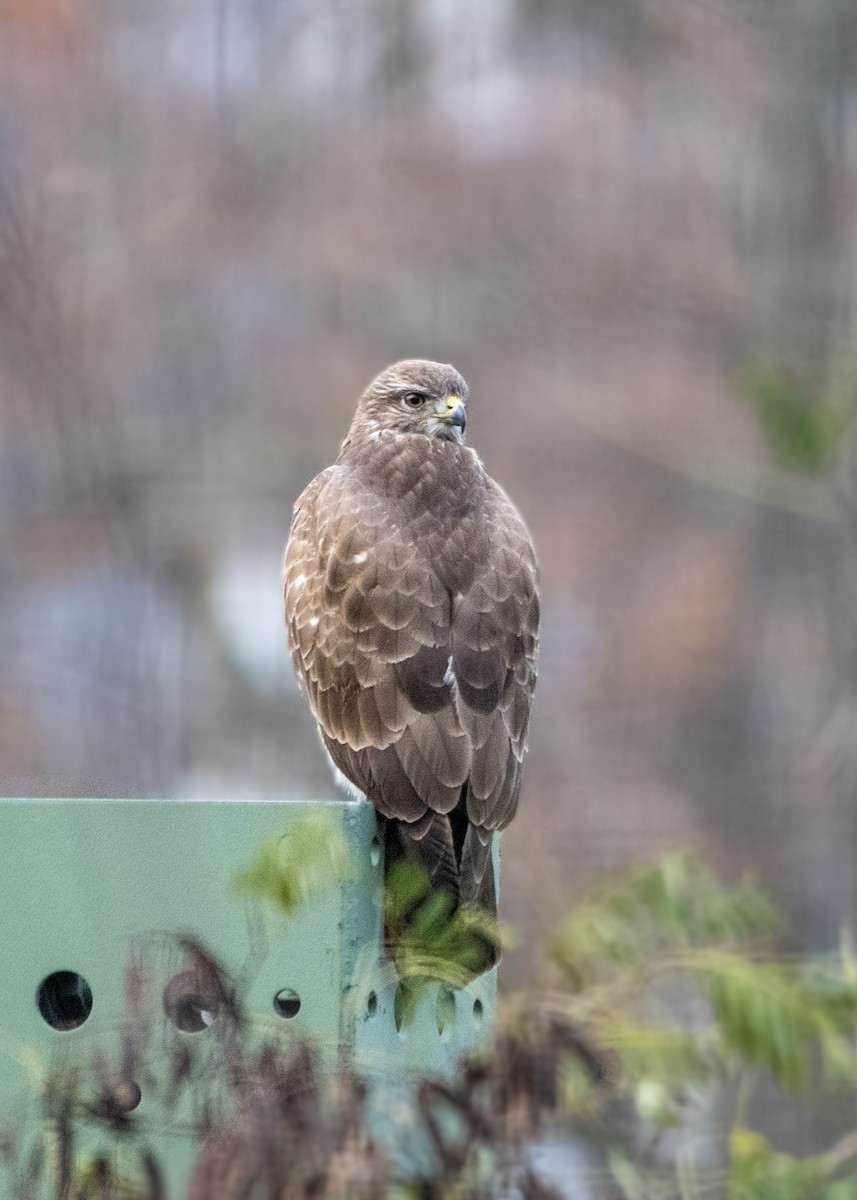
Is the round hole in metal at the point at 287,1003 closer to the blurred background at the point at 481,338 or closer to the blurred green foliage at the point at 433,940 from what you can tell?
the blurred green foliage at the point at 433,940

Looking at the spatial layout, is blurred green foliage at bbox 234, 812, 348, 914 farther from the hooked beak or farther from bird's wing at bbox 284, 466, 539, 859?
the hooked beak

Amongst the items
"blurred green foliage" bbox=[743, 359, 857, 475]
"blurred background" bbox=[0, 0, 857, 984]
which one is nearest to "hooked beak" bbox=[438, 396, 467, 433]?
"blurred green foliage" bbox=[743, 359, 857, 475]

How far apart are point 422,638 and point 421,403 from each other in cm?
95

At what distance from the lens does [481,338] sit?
34.5 feet

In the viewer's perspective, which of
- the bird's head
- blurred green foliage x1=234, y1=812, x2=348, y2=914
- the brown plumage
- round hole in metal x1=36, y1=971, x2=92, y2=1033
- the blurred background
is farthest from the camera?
the blurred background

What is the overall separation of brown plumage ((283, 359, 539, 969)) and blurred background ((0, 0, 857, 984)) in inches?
190

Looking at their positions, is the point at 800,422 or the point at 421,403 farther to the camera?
the point at 421,403

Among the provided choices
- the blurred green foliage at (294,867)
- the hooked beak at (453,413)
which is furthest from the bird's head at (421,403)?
the blurred green foliage at (294,867)

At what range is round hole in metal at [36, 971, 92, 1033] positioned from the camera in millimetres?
3096

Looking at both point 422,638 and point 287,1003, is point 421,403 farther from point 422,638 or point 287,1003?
point 287,1003

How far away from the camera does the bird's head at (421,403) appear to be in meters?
4.73

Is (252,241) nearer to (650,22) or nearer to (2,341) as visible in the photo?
(2,341)

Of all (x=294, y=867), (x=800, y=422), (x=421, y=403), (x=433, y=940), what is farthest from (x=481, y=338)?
(x=294, y=867)

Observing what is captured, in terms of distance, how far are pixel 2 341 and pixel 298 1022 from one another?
7809 millimetres
